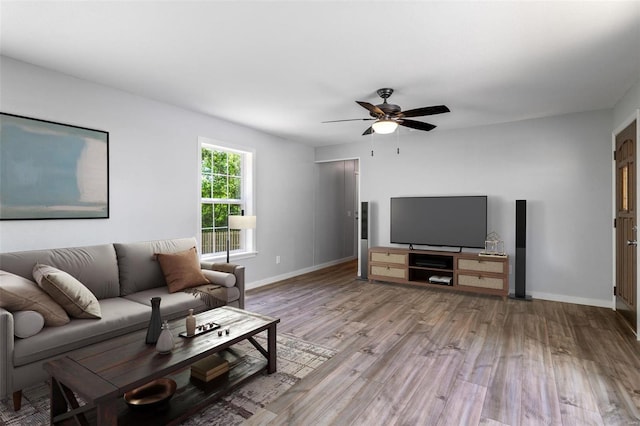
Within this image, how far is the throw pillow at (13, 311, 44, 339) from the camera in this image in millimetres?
2018

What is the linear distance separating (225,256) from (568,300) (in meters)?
4.72

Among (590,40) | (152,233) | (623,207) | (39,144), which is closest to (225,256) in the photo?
(152,233)

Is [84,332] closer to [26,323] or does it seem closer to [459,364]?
[26,323]

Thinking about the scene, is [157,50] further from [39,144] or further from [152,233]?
[152,233]

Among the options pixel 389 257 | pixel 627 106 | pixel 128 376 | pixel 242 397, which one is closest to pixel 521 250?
pixel 389 257

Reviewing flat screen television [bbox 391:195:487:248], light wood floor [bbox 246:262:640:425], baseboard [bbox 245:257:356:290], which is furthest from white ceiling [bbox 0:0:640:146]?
baseboard [bbox 245:257:356:290]

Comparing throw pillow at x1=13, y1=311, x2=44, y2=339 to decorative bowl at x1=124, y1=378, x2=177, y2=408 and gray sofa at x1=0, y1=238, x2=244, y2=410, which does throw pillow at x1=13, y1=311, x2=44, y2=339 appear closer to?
gray sofa at x1=0, y1=238, x2=244, y2=410

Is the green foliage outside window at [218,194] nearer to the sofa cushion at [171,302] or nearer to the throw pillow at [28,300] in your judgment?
the sofa cushion at [171,302]

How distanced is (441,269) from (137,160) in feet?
14.1

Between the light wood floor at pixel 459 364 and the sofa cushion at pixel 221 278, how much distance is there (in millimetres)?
724

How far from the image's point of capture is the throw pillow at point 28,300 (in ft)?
6.80

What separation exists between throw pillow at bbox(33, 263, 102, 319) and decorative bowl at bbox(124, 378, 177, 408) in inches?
31.2

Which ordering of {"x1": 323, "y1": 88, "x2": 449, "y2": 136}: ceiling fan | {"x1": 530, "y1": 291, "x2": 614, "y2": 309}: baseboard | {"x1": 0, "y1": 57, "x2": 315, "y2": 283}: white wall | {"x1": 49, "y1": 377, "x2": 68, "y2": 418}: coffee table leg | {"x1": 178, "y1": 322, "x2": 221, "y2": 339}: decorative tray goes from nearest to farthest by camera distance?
{"x1": 49, "y1": 377, "x2": 68, "y2": 418}: coffee table leg, {"x1": 178, "y1": 322, "x2": 221, "y2": 339}: decorative tray, {"x1": 0, "y1": 57, "x2": 315, "y2": 283}: white wall, {"x1": 323, "y1": 88, "x2": 449, "y2": 136}: ceiling fan, {"x1": 530, "y1": 291, "x2": 614, "y2": 309}: baseboard

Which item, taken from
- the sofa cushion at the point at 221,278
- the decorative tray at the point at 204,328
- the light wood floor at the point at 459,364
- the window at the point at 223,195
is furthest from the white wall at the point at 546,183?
the decorative tray at the point at 204,328
